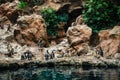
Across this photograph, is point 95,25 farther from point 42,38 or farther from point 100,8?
point 42,38

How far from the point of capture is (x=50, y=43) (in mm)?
67750

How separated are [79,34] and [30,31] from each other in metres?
9.47

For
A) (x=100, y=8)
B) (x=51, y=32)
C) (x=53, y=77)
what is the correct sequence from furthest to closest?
(x=51, y=32)
(x=100, y=8)
(x=53, y=77)

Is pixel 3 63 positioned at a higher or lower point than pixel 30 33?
lower

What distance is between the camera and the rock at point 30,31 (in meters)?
65.5

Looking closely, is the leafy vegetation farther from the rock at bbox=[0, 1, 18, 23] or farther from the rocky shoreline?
the rocky shoreline

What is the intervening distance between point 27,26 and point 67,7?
9742 mm

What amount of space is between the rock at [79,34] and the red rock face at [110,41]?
8.69 feet

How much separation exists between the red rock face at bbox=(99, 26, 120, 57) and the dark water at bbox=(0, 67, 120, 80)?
8.25 m

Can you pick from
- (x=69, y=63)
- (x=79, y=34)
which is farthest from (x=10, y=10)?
(x=69, y=63)

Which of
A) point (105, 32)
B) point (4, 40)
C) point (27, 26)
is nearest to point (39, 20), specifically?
point (27, 26)

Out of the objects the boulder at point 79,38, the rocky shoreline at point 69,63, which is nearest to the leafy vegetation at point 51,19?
the boulder at point 79,38

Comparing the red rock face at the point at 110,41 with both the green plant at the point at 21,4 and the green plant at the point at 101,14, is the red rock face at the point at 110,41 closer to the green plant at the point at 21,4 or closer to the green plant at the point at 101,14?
the green plant at the point at 101,14

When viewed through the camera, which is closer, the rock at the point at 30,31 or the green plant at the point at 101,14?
the green plant at the point at 101,14
